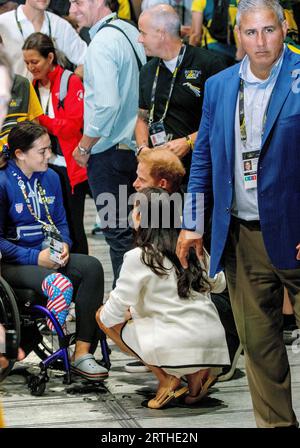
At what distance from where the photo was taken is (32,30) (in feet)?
25.1

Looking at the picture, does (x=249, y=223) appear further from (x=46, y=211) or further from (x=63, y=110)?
(x=63, y=110)

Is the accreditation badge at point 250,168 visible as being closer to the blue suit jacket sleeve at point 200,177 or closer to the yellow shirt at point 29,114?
the blue suit jacket sleeve at point 200,177

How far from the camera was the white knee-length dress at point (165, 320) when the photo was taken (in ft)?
17.1

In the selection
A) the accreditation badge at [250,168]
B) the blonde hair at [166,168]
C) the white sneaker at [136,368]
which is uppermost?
the accreditation badge at [250,168]

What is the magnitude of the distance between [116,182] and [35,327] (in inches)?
53.1

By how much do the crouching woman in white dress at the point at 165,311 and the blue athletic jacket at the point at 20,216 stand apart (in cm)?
72

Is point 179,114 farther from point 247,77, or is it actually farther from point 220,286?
point 247,77

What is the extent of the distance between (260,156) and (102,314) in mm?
1545

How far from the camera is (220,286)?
5484 mm

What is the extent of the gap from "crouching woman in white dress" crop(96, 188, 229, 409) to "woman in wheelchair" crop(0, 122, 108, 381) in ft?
1.24

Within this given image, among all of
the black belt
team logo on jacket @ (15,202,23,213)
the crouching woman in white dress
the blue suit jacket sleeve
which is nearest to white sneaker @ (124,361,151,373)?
the crouching woman in white dress

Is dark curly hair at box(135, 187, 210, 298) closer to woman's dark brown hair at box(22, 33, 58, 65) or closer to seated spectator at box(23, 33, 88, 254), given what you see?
seated spectator at box(23, 33, 88, 254)

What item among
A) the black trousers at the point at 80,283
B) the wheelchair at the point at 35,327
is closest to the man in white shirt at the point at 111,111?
the black trousers at the point at 80,283

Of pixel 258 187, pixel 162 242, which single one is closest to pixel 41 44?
pixel 162 242
